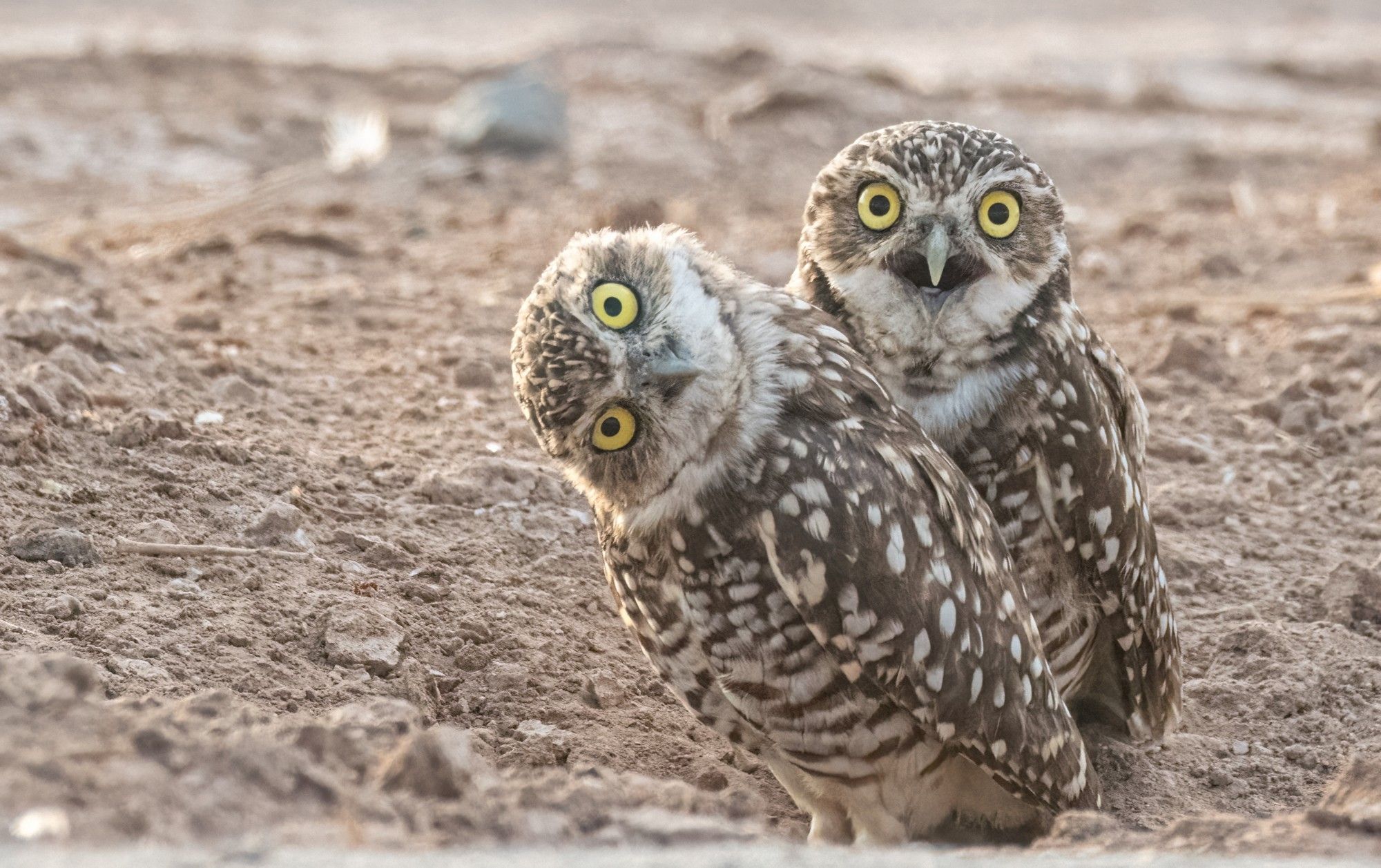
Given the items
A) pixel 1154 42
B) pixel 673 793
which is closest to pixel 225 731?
pixel 673 793

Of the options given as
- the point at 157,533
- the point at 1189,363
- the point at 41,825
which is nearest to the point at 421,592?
the point at 157,533

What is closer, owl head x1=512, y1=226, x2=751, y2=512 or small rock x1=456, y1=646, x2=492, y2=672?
owl head x1=512, y1=226, x2=751, y2=512

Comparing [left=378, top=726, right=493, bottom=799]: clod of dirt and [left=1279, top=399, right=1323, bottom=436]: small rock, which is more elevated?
[left=1279, top=399, right=1323, bottom=436]: small rock

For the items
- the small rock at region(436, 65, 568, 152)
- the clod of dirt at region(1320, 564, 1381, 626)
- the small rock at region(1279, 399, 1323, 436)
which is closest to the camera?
the clod of dirt at region(1320, 564, 1381, 626)

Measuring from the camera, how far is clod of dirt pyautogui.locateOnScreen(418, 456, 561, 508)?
4.87m

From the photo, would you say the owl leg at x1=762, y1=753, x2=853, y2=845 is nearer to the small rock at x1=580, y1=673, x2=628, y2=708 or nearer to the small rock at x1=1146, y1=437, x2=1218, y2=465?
the small rock at x1=580, y1=673, x2=628, y2=708

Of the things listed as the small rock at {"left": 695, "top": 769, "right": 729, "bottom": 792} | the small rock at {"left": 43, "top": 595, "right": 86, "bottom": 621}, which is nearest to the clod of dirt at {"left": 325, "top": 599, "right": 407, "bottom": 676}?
the small rock at {"left": 43, "top": 595, "right": 86, "bottom": 621}

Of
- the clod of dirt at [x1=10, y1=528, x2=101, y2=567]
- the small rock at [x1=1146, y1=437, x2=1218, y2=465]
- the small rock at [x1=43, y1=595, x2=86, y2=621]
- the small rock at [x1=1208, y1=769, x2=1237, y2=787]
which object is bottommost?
the small rock at [x1=1208, y1=769, x2=1237, y2=787]

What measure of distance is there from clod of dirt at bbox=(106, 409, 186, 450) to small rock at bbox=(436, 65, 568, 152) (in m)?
5.29

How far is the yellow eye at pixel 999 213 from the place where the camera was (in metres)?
3.64

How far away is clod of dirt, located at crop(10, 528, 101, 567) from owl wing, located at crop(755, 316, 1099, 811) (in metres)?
2.06

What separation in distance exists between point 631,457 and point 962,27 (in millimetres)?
14083

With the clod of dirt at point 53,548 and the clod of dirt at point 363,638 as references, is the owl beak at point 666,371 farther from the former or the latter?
the clod of dirt at point 53,548

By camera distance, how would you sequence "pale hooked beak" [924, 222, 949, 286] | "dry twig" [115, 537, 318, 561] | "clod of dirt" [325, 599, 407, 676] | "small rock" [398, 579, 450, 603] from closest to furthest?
"pale hooked beak" [924, 222, 949, 286]
"clod of dirt" [325, 599, 407, 676]
"dry twig" [115, 537, 318, 561]
"small rock" [398, 579, 450, 603]
